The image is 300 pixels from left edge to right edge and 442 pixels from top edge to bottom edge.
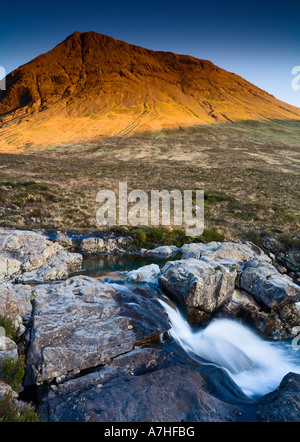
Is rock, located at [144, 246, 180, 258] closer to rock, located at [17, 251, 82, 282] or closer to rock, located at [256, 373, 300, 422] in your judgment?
rock, located at [17, 251, 82, 282]

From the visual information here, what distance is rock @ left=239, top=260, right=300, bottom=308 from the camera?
13.6 meters

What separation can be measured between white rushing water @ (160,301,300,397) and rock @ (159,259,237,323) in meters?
0.79

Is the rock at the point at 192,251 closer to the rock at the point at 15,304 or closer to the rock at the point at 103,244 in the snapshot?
the rock at the point at 103,244

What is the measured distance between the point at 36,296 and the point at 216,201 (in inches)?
1058

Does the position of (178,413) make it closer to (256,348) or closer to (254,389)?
(254,389)

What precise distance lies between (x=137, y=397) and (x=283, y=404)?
4173mm

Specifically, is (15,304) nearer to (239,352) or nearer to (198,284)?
(198,284)

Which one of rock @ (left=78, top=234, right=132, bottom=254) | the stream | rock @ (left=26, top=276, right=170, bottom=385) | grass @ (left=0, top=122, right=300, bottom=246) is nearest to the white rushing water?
the stream

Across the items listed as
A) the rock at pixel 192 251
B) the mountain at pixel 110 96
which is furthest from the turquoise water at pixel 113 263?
the mountain at pixel 110 96

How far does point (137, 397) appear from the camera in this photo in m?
7.24

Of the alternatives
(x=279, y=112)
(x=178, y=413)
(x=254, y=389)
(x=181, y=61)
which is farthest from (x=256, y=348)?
(x=181, y=61)

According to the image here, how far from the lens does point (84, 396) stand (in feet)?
23.7

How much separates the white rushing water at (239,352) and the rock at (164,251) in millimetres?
8643

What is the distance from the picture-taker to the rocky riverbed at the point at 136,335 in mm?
7191
